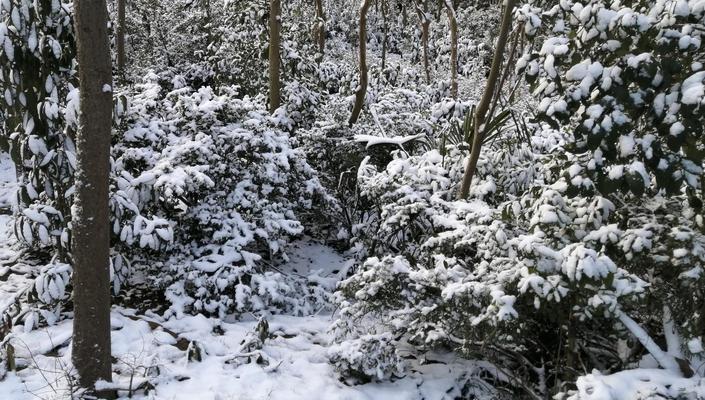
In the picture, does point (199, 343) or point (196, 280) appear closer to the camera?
point (199, 343)

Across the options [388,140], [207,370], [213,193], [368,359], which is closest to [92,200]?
[207,370]

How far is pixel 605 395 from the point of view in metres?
2.78

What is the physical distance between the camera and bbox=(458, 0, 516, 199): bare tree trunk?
4882 mm

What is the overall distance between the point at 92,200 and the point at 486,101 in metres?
3.57

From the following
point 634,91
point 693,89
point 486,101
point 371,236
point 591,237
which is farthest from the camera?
point 371,236

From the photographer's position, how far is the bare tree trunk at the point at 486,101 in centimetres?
488

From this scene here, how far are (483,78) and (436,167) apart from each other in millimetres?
13558

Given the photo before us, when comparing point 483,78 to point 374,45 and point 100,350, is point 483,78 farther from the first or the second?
point 100,350

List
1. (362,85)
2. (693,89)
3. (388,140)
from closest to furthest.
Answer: (693,89) < (388,140) < (362,85)

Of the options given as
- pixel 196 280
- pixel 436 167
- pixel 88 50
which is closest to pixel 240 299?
pixel 196 280

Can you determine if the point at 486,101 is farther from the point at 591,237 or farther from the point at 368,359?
the point at 368,359

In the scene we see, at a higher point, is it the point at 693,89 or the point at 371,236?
the point at 693,89

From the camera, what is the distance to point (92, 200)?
353 cm

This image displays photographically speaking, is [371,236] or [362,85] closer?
[371,236]
